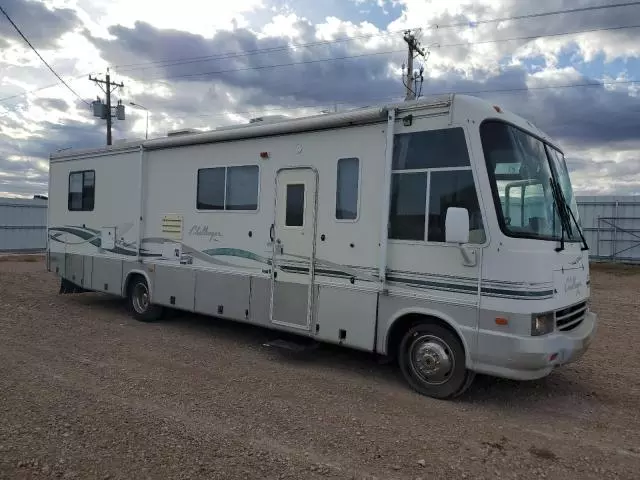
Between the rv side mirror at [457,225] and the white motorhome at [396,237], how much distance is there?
14mm

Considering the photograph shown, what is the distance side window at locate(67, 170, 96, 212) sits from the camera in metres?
10.2

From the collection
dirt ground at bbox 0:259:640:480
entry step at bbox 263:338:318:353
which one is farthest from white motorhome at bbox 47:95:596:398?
dirt ground at bbox 0:259:640:480

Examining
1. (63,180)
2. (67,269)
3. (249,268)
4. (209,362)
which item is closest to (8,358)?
(209,362)

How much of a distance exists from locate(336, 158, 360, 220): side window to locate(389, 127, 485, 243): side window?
53cm

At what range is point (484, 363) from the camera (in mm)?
5266

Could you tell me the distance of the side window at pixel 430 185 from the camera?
5.39 meters

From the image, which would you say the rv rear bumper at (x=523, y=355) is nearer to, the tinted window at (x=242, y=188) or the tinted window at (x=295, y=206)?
the tinted window at (x=295, y=206)

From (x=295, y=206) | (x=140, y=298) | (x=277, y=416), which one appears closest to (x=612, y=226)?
(x=295, y=206)

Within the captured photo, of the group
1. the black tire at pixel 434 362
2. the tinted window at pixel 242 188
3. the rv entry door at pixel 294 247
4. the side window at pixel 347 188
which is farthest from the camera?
the tinted window at pixel 242 188

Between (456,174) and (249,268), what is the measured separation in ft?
10.9

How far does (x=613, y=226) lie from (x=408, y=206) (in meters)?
19.3

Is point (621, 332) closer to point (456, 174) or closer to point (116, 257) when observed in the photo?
point (456, 174)

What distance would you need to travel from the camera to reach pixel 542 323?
16.9 feet

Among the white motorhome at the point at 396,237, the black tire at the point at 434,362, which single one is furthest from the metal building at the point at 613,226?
the black tire at the point at 434,362
